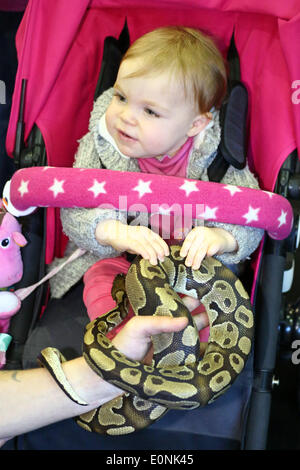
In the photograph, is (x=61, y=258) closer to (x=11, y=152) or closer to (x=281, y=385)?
(x=11, y=152)

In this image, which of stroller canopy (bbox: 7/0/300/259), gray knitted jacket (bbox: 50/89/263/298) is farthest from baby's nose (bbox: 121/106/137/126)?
stroller canopy (bbox: 7/0/300/259)

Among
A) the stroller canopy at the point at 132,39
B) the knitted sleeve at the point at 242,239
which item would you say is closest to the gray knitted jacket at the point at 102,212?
the knitted sleeve at the point at 242,239

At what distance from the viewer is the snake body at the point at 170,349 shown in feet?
3.89

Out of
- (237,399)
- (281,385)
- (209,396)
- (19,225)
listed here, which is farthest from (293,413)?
(19,225)

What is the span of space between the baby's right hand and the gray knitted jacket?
0.09ft

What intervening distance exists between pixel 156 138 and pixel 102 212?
28cm

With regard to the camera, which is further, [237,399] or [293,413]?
[293,413]

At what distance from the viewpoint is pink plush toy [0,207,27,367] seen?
1520mm

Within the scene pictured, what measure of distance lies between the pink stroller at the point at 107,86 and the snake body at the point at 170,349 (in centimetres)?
9

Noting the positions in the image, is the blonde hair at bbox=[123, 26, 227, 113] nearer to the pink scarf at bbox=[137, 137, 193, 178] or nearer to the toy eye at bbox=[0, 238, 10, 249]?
the pink scarf at bbox=[137, 137, 193, 178]

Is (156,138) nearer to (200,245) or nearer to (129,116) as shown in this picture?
(129,116)

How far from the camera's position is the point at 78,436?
54.9 inches

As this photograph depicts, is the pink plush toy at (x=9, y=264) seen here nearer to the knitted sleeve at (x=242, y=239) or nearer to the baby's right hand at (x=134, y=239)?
the baby's right hand at (x=134, y=239)

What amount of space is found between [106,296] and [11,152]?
58 cm
